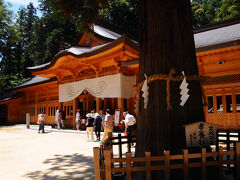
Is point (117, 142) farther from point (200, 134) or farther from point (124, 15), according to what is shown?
point (124, 15)

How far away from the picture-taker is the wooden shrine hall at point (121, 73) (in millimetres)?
9844

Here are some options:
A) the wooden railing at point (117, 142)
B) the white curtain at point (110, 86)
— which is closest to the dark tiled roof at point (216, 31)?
the white curtain at point (110, 86)

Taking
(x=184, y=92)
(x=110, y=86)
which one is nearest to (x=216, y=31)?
(x=110, y=86)

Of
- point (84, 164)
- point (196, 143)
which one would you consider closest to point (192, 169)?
point (196, 143)

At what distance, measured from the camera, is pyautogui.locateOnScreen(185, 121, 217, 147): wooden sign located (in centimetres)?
312

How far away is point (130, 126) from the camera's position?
312 inches

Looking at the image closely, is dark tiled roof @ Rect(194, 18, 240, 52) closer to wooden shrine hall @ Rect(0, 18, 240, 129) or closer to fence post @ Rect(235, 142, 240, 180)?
wooden shrine hall @ Rect(0, 18, 240, 129)

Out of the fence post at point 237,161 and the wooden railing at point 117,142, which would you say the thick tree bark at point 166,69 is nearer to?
the wooden railing at point 117,142

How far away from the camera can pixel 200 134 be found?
3.20 m

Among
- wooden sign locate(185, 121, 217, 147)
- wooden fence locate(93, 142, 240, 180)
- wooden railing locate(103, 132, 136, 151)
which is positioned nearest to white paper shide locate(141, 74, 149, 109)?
wooden sign locate(185, 121, 217, 147)

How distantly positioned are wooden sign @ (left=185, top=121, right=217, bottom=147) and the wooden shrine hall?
Answer: 12.7 feet

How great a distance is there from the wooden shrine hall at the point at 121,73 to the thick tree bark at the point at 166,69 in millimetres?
3538

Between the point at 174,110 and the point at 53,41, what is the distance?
88.7ft

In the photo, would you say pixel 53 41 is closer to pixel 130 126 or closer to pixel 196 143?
pixel 130 126
